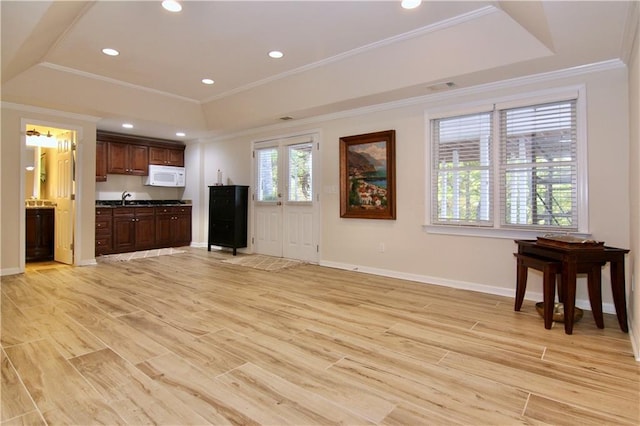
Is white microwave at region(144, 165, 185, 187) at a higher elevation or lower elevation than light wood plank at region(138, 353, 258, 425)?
higher

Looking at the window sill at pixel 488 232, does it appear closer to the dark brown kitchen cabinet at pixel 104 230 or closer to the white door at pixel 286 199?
the white door at pixel 286 199

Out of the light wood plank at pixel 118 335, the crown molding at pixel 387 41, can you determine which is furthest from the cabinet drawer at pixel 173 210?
the light wood plank at pixel 118 335

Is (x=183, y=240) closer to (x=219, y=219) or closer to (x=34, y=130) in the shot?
(x=219, y=219)

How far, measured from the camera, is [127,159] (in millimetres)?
7016

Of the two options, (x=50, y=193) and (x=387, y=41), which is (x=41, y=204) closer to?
(x=50, y=193)

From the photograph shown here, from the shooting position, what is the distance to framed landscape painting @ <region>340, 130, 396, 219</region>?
15.4 ft

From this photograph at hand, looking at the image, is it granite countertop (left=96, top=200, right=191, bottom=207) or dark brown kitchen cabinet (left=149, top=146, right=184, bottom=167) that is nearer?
granite countertop (left=96, top=200, right=191, bottom=207)

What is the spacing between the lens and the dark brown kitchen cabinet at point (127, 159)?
6803 mm

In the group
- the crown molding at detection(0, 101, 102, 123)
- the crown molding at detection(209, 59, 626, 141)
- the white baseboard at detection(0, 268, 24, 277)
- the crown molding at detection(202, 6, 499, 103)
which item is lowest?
the white baseboard at detection(0, 268, 24, 277)

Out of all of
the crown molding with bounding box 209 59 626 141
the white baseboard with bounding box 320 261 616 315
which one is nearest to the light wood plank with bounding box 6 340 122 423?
the white baseboard with bounding box 320 261 616 315

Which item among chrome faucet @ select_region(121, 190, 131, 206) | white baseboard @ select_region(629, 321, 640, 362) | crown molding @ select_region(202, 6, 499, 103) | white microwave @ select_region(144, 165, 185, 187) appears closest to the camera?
white baseboard @ select_region(629, 321, 640, 362)

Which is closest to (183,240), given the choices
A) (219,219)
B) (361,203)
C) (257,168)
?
(219,219)

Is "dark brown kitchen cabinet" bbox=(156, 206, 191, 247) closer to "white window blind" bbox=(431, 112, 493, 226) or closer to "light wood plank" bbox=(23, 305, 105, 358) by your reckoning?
"light wood plank" bbox=(23, 305, 105, 358)

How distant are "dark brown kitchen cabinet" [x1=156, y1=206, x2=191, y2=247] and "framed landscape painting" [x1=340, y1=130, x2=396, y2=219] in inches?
161
